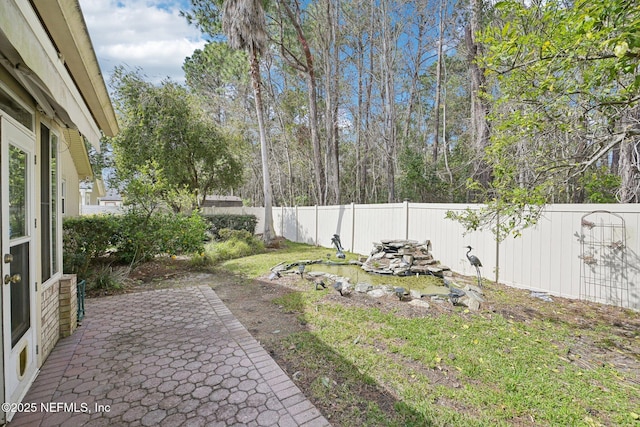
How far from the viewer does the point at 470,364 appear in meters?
2.72

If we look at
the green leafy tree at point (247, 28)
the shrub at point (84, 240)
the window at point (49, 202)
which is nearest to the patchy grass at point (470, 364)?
the window at point (49, 202)

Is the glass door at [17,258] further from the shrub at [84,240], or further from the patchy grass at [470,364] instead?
the shrub at [84,240]

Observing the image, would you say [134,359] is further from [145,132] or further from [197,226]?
[145,132]

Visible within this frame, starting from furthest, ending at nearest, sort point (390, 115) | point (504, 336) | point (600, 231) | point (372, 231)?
1. point (390, 115)
2. point (372, 231)
3. point (600, 231)
4. point (504, 336)

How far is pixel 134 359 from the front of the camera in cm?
282

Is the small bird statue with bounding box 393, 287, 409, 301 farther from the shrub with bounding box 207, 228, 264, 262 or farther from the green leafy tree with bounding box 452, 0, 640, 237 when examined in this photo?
the shrub with bounding box 207, 228, 264, 262

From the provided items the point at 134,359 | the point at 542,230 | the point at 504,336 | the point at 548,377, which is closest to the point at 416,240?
the point at 542,230

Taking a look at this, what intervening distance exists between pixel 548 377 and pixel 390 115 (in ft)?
36.2

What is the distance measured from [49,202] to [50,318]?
4.03 ft

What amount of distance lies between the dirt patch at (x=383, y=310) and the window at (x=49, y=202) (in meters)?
2.26

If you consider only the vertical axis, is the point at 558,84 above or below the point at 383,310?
above

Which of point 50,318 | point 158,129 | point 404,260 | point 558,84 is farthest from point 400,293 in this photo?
point 158,129

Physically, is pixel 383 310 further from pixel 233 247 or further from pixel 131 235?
pixel 233 247

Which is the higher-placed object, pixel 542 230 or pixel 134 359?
pixel 542 230
